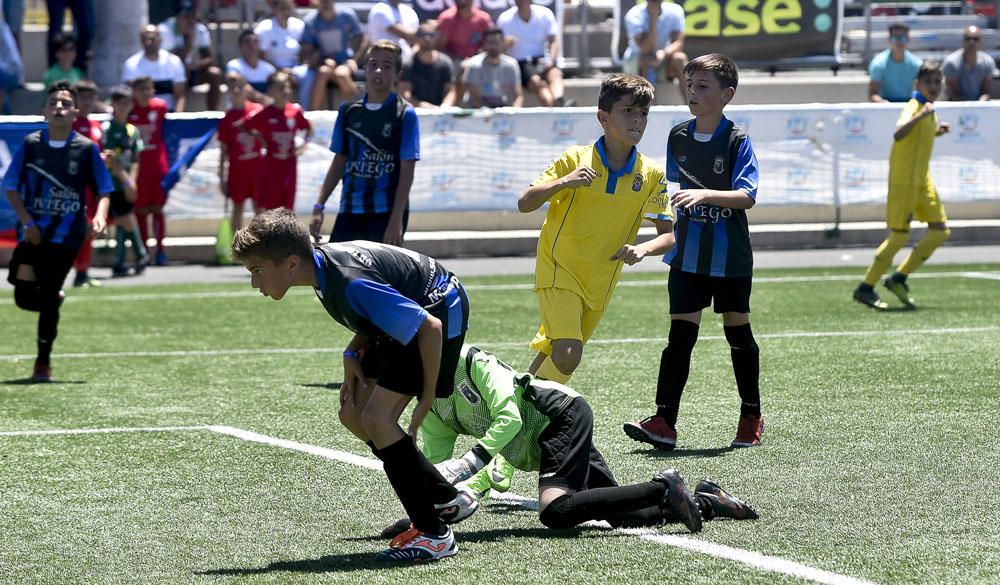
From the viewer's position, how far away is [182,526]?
6.11 metres

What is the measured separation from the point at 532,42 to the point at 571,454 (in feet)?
47.6

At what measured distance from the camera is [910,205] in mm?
13203

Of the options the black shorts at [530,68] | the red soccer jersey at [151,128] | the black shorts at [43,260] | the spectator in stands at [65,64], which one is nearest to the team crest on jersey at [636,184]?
the black shorts at [43,260]

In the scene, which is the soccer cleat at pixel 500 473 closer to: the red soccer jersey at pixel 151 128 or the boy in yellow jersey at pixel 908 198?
the boy in yellow jersey at pixel 908 198

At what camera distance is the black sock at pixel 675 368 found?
24.9 feet

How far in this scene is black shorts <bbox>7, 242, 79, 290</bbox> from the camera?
10203 mm

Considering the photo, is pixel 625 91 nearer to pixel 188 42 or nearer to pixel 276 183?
pixel 276 183

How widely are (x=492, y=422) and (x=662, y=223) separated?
5.73 ft

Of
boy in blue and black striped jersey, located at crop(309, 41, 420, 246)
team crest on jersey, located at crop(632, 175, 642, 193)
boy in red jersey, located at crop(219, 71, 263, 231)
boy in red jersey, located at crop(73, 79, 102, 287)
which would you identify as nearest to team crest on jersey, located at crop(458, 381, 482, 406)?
team crest on jersey, located at crop(632, 175, 642, 193)

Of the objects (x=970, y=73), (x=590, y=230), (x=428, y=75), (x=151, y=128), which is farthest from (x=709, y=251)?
(x=970, y=73)

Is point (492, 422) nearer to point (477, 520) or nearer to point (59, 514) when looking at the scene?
point (477, 520)

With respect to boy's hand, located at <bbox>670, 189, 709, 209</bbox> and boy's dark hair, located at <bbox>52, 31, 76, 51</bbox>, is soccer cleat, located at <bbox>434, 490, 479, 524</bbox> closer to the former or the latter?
boy's hand, located at <bbox>670, 189, 709, 209</bbox>

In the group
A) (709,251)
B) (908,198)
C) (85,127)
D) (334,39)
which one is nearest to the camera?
(709,251)

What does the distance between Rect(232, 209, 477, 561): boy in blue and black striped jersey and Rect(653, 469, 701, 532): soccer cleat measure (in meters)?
0.76
